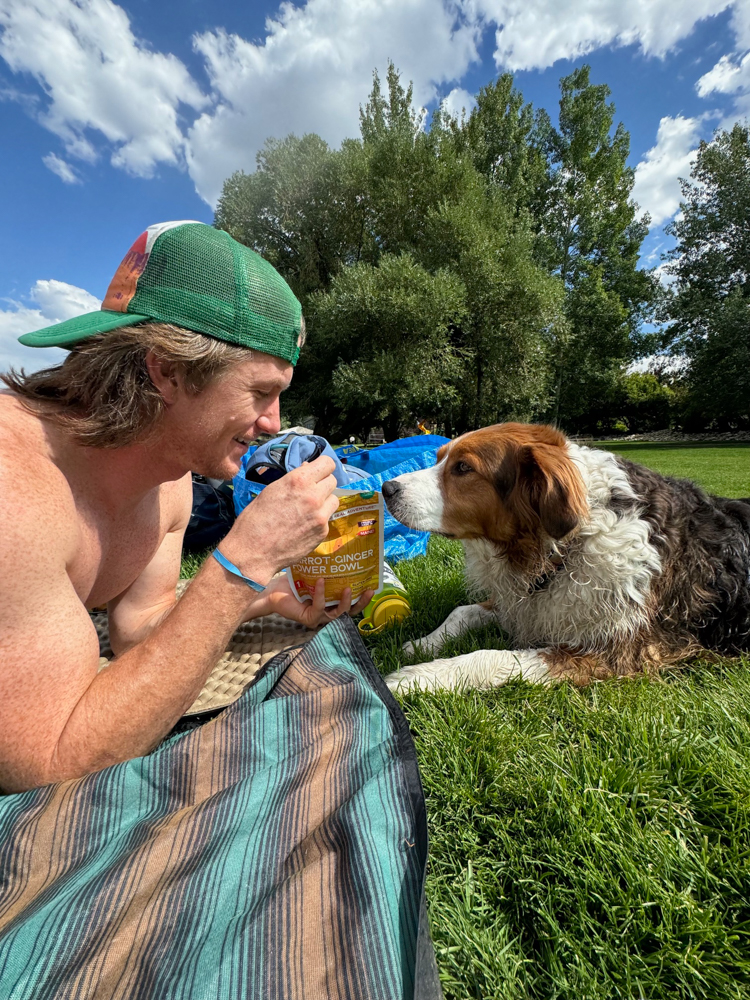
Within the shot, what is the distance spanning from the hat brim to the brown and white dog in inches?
67.5

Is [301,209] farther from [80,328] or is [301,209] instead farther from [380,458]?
[80,328]

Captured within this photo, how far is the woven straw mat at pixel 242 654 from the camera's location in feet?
7.32

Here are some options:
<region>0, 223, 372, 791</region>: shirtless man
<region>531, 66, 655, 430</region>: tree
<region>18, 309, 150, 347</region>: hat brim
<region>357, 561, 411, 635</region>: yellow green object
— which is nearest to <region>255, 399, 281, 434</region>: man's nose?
<region>0, 223, 372, 791</region>: shirtless man

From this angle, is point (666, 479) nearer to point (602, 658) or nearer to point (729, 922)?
point (602, 658)

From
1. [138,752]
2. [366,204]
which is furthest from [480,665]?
[366,204]

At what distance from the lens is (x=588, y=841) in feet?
4.58

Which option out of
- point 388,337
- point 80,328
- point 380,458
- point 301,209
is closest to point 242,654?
point 80,328

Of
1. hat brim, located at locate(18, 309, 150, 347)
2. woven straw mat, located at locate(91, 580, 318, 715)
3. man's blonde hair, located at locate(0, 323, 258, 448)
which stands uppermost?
hat brim, located at locate(18, 309, 150, 347)

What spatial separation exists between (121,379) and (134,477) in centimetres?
45

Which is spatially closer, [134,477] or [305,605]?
[134,477]

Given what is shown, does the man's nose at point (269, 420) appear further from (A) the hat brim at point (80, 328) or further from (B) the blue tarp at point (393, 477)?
(B) the blue tarp at point (393, 477)

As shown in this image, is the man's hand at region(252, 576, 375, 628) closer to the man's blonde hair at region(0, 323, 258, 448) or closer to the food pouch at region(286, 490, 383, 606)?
the food pouch at region(286, 490, 383, 606)

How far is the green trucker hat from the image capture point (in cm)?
166

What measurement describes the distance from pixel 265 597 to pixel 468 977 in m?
1.94
